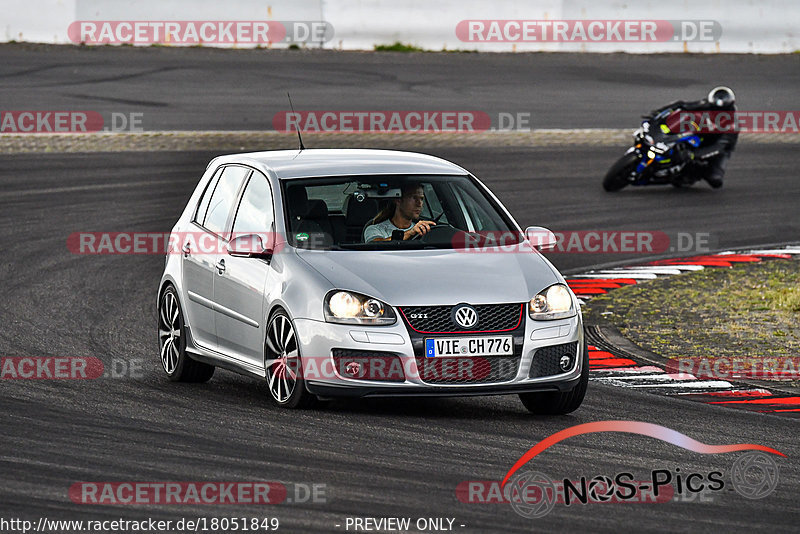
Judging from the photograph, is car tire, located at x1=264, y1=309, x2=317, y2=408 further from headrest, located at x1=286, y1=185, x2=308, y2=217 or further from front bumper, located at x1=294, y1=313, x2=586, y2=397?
headrest, located at x1=286, y1=185, x2=308, y2=217

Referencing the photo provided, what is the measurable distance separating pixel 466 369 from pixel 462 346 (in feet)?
0.47

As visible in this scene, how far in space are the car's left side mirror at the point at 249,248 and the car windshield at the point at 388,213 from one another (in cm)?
18

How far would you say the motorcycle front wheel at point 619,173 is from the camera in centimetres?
2188

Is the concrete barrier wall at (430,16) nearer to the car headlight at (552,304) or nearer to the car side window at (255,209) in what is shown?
the car side window at (255,209)

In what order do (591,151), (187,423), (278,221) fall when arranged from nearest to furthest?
(187,423)
(278,221)
(591,151)

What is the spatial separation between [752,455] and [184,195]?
1293 centimetres

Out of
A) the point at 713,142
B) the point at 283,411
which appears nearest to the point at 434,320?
the point at 283,411

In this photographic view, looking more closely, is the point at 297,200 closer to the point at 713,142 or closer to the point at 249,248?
the point at 249,248

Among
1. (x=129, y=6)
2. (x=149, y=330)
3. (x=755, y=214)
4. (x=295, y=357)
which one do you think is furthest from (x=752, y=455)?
(x=129, y=6)

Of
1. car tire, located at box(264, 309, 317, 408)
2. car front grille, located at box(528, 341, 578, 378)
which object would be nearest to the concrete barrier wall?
car tire, located at box(264, 309, 317, 408)

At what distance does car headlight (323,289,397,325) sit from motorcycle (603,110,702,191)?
13.3 meters

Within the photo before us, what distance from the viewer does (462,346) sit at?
8867 millimetres

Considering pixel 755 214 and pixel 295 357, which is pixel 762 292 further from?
pixel 295 357

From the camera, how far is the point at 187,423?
29.3ft
